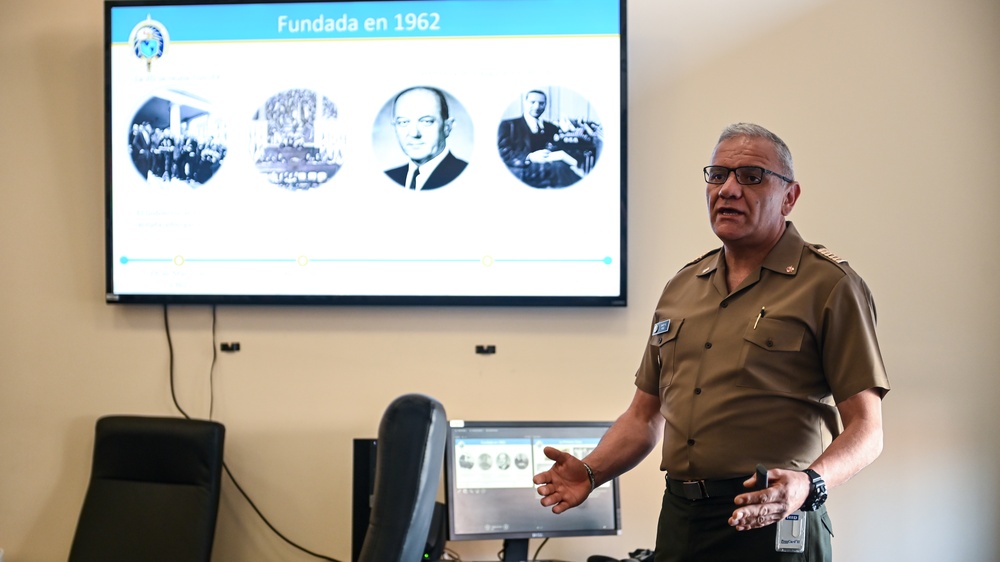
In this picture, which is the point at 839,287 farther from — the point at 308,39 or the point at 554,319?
the point at 308,39

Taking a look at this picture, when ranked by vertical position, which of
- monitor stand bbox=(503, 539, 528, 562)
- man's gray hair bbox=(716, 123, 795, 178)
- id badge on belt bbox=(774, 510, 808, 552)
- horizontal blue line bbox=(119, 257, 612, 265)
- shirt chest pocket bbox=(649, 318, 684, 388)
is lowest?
monitor stand bbox=(503, 539, 528, 562)

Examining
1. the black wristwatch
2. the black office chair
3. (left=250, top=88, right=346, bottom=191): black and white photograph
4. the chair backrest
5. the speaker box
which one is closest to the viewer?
the chair backrest

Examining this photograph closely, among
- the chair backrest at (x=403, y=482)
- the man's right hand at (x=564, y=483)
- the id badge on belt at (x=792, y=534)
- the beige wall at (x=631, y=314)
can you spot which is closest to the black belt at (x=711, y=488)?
the id badge on belt at (x=792, y=534)

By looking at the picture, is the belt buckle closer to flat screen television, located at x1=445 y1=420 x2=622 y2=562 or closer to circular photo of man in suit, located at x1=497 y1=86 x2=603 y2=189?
flat screen television, located at x1=445 y1=420 x2=622 y2=562

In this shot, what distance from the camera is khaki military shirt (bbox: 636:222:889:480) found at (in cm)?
179

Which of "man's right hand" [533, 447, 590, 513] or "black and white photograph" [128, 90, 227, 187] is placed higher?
"black and white photograph" [128, 90, 227, 187]

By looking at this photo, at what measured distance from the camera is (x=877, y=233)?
292cm

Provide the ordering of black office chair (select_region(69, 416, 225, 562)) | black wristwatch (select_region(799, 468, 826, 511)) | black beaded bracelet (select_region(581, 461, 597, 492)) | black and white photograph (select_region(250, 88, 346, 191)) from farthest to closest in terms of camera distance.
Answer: black and white photograph (select_region(250, 88, 346, 191)) < black office chair (select_region(69, 416, 225, 562)) < black beaded bracelet (select_region(581, 461, 597, 492)) < black wristwatch (select_region(799, 468, 826, 511))

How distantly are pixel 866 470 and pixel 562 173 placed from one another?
1.43 metres

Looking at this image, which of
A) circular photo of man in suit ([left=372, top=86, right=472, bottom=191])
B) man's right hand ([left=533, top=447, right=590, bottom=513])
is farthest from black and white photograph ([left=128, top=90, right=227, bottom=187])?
man's right hand ([left=533, top=447, right=590, bottom=513])

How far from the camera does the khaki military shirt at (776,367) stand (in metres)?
1.79

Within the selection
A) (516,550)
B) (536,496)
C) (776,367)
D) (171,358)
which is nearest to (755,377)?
(776,367)

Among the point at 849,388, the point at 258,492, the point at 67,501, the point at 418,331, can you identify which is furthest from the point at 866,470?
the point at 67,501

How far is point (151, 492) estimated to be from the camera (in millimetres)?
2836
